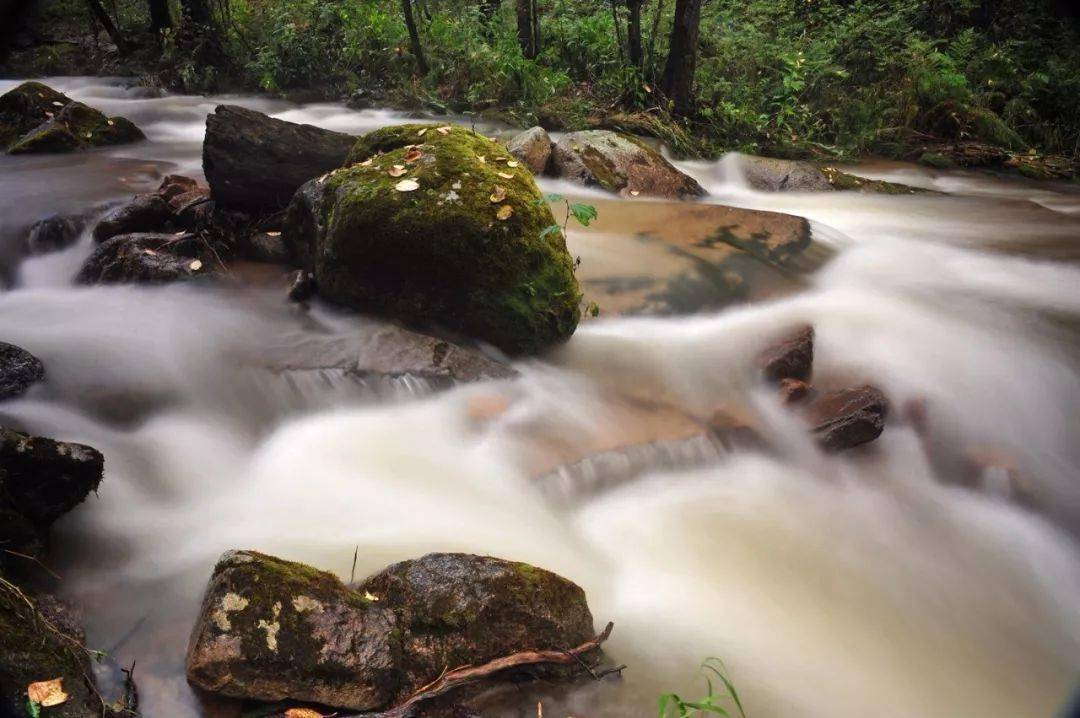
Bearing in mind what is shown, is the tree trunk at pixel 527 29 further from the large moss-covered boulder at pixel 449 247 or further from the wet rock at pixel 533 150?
the large moss-covered boulder at pixel 449 247

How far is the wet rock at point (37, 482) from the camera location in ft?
8.90

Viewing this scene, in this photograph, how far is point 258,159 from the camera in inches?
233

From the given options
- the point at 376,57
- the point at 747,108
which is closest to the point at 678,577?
the point at 747,108

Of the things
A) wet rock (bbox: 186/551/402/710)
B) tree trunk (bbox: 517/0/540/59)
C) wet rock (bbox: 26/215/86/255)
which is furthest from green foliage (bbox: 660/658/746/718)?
tree trunk (bbox: 517/0/540/59)

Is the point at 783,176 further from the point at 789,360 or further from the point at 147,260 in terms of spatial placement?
the point at 147,260

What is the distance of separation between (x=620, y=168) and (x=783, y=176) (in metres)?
2.44

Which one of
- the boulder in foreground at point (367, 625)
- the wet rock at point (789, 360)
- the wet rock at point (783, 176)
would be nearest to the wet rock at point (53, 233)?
the boulder in foreground at point (367, 625)

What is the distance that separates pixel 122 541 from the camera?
3.13 meters

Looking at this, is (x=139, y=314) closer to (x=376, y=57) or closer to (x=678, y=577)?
(x=678, y=577)

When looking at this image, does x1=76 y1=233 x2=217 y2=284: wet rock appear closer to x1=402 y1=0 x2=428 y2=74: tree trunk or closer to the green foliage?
the green foliage

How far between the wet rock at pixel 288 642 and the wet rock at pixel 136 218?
4.39 m

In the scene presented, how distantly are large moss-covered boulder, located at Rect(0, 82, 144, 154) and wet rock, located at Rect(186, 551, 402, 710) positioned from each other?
27.8 feet

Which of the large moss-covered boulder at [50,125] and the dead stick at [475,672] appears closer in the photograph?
the dead stick at [475,672]

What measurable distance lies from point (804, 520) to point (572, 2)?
14.3m
